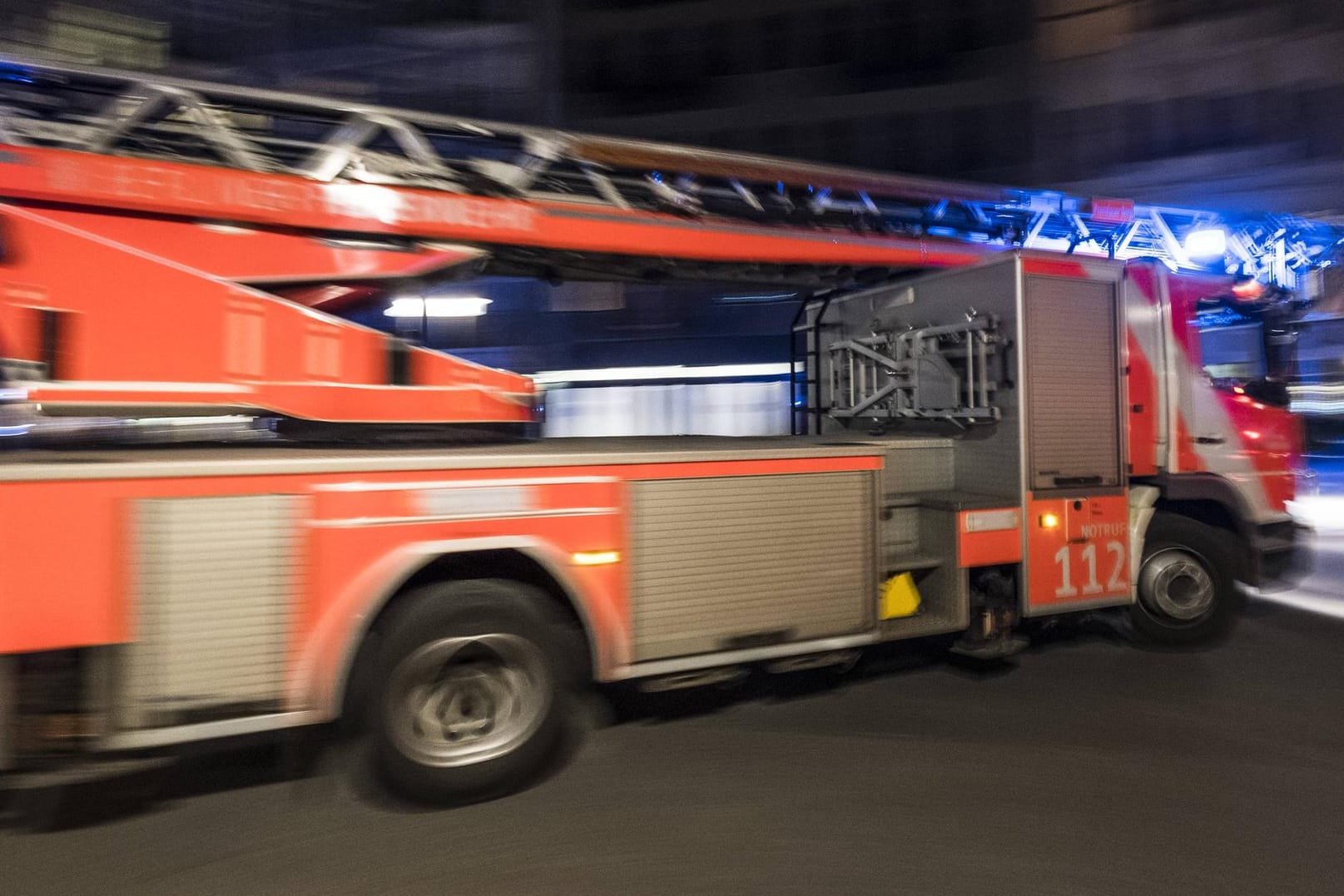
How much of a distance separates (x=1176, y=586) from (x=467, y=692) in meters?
4.94

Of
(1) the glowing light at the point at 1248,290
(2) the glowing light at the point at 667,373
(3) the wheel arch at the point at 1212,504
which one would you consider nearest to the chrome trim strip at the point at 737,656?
(3) the wheel arch at the point at 1212,504

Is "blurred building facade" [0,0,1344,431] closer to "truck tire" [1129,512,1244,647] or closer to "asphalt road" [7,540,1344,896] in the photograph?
"truck tire" [1129,512,1244,647]

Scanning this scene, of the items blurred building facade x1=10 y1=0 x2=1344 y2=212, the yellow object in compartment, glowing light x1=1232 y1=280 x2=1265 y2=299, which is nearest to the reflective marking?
the yellow object in compartment

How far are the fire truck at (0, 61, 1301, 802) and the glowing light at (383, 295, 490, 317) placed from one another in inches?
10.8

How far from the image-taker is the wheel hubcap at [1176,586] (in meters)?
5.59

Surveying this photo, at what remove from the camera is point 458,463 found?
3371mm

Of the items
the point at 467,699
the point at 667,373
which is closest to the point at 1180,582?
the point at 467,699

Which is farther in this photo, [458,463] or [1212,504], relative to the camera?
[1212,504]

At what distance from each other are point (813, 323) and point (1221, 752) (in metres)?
4.16

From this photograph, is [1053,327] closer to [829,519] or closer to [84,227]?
[829,519]

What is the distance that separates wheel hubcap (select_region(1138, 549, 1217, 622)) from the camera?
18.3ft

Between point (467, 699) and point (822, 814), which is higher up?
point (467, 699)

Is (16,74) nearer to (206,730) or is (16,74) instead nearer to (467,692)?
(206,730)

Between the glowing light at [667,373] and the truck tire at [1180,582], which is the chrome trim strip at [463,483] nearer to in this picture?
the truck tire at [1180,582]
